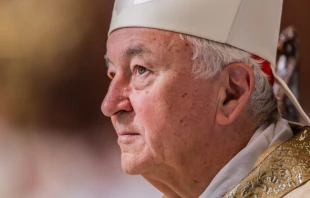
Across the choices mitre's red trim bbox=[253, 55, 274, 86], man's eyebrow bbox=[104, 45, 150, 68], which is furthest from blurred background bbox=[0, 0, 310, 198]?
man's eyebrow bbox=[104, 45, 150, 68]

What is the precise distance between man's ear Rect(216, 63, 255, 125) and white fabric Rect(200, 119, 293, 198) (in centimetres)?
7

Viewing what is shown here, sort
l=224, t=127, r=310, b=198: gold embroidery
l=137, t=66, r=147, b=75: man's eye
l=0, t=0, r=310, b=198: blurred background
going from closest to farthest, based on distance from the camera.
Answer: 1. l=224, t=127, r=310, b=198: gold embroidery
2. l=137, t=66, r=147, b=75: man's eye
3. l=0, t=0, r=310, b=198: blurred background

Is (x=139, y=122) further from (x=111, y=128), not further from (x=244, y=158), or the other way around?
(x=111, y=128)

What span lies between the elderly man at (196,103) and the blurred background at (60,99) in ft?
3.57

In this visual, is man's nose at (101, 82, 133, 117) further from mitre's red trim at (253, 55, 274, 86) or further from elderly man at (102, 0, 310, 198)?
mitre's red trim at (253, 55, 274, 86)

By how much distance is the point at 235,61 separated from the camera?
1.54m

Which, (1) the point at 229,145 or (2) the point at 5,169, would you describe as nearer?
(1) the point at 229,145

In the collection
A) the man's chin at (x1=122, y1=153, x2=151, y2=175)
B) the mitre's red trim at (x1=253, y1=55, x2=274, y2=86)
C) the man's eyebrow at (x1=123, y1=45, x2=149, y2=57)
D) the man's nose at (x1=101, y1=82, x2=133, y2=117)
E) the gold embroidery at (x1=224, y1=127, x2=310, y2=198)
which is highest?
the man's eyebrow at (x1=123, y1=45, x2=149, y2=57)

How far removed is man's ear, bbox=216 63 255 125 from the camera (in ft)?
5.01

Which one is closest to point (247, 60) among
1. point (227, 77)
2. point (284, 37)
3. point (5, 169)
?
point (227, 77)

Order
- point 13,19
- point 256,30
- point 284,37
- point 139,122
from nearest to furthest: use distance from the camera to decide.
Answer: point 139,122 → point 256,30 → point 284,37 → point 13,19

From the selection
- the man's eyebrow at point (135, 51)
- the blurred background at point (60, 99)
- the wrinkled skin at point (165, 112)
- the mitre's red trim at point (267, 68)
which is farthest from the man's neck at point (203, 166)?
the blurred background at point (60, 99)

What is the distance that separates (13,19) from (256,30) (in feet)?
4.60

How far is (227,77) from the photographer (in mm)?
1532
